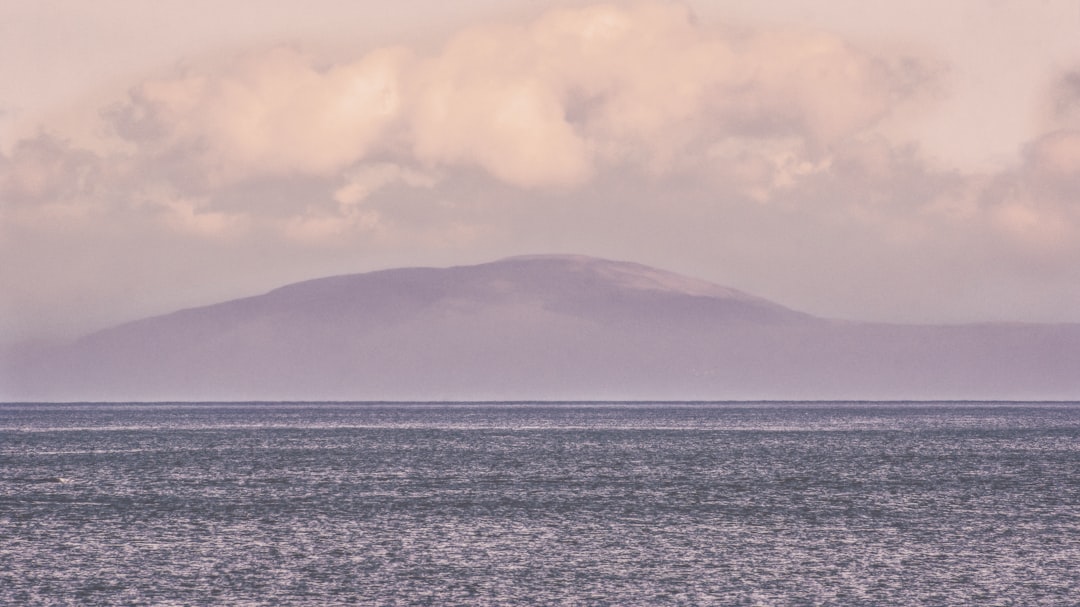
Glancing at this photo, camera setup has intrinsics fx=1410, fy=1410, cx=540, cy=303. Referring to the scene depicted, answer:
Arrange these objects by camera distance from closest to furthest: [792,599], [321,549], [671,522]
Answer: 1. [792,599]
2. [321,549]
3. [671,522]

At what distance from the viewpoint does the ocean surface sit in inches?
1735

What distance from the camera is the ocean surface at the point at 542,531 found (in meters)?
44.1

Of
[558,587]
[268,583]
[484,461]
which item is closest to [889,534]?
[558,587]

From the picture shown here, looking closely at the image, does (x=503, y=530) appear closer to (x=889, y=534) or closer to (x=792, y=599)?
(x=889, y=534)

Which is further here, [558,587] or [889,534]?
[889,534]

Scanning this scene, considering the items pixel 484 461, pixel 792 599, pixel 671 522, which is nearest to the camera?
pixel 792 599

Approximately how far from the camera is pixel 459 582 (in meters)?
45.5

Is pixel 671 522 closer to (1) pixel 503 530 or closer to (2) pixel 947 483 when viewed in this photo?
(1) pixel 503 530

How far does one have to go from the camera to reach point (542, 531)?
6038 centimetres

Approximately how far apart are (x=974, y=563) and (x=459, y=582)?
18515 mm

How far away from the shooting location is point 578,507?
71.2 metres

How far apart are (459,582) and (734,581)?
896 cm

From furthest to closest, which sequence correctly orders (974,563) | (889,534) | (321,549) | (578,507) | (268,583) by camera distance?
(578,507) → (889,534) → (321,549) → (974,563) → (268,583)

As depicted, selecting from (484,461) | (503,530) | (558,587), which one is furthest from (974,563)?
(484,461)
